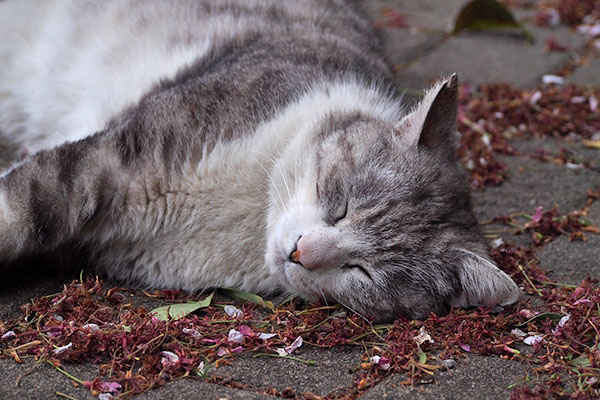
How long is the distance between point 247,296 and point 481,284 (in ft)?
3.04

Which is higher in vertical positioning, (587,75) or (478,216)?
(587,75)

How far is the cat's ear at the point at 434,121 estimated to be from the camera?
2.63m

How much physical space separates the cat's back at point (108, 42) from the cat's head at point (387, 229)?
0.97 m

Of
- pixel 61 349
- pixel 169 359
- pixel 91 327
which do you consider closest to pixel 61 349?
pixel 61 349

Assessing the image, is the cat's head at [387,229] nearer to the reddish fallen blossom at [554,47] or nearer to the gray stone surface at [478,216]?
the gray stone surface at [478,216]

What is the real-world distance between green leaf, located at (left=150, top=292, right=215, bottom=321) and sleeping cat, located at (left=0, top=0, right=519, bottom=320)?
0.40ft

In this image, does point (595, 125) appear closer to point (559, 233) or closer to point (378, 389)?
point (559, 233)

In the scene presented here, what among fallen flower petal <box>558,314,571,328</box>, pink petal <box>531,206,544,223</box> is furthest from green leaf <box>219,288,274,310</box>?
pink petal <box>531,206,544,223</box>

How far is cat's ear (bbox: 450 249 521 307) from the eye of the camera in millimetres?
2447

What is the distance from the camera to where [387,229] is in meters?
2.52

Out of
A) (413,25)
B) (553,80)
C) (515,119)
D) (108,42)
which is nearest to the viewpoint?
(108,42)

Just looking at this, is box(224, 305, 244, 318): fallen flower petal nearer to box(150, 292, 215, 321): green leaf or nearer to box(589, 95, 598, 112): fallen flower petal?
box(150, 292, 215, 321): green leaf

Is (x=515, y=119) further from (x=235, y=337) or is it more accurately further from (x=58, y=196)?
(x=58, y=196)

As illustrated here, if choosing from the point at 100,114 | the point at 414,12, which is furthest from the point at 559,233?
the point at 414,12
